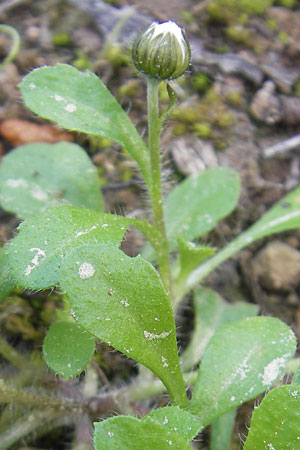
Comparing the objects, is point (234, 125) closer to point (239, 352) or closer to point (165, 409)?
point (239, 352)

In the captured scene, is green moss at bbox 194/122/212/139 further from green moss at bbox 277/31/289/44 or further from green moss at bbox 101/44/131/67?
green moss at bbox 277/31/289/44

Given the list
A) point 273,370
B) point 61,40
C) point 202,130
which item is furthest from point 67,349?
point 61,40

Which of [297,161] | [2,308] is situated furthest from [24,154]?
[297,161]

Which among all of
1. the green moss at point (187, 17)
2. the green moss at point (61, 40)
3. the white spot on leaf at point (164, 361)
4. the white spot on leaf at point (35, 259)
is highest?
the green moss at point (187, 17)

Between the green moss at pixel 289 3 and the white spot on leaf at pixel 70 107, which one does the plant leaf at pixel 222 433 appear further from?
the green moss at pixel 289 3

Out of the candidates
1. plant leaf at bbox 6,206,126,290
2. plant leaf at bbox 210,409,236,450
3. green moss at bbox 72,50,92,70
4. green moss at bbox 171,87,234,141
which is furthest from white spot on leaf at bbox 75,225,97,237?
green moss at bbox 72,50,92,70

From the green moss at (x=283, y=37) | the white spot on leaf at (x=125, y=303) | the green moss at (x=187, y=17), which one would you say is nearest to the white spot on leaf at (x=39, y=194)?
the white spot on leaf at (x=125, y=303)
